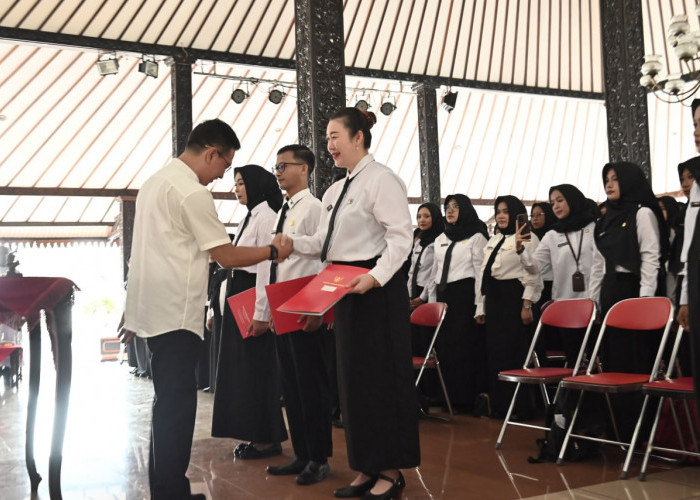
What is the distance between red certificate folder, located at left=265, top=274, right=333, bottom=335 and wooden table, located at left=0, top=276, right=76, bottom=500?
0.86 meters

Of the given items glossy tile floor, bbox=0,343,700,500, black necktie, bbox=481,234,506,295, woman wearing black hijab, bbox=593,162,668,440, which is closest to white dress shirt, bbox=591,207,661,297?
woman wearing black hijab, bbox=593,162,668,440

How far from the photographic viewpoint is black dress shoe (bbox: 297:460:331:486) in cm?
313

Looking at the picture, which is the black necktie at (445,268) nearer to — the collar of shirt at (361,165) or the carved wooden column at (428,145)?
the collar of shirt at (361,165)

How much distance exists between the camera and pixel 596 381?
10.5 ft

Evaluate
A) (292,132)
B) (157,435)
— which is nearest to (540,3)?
(292,132)

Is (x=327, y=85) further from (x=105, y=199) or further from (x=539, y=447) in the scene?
(x=105, y=199)

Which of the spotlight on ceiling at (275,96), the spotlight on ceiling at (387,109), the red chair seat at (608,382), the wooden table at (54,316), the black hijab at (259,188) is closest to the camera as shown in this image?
the wooden table at (54,316)

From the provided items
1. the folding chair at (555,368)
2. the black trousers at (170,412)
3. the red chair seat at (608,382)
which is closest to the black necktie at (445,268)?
the folding chair at (555,368)

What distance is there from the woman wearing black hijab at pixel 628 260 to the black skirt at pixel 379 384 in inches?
58.6

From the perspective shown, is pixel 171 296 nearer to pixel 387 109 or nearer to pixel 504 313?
pixel 504 313

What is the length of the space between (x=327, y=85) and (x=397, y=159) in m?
10.3

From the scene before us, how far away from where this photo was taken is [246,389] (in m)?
3.68

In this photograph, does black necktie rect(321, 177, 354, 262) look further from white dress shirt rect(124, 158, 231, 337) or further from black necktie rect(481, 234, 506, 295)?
black necktie rect(481, 234, 506, 295)

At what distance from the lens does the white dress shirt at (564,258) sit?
15.5 ft
